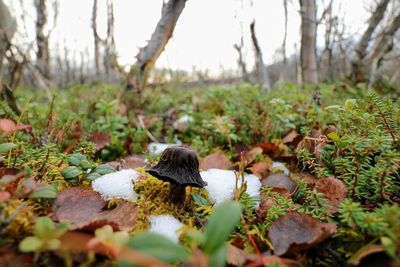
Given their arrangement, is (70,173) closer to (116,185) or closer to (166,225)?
(116,185)

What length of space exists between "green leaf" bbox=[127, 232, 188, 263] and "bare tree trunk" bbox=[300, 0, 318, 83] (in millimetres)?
5558

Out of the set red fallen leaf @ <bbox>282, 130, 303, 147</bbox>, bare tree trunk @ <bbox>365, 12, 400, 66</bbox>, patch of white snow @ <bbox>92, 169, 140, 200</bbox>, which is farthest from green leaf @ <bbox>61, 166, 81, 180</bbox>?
bare tree trunk @ <bbox>365, 12, 400, 66</bbox>

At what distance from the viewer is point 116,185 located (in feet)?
4.83

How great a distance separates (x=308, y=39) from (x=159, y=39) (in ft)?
11.0

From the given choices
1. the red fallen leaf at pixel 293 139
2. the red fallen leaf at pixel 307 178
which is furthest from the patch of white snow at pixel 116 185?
the red fallen leaf at pixel 293 139

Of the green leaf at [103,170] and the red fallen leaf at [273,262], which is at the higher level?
the green leaf at [103,170]

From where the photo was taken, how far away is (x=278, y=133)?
8.29 feet

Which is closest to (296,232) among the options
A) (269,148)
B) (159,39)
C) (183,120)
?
(269,148)

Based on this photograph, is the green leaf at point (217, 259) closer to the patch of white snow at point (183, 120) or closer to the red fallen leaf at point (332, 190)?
the red fallen leaf at point (332, 190)

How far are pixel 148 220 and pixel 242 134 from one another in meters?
1.51

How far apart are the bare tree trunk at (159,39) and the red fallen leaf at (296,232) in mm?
2749

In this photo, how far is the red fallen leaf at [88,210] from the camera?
112 cm

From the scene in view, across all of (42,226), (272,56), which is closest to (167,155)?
(42,226)

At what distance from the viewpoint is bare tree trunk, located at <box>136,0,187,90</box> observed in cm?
337
